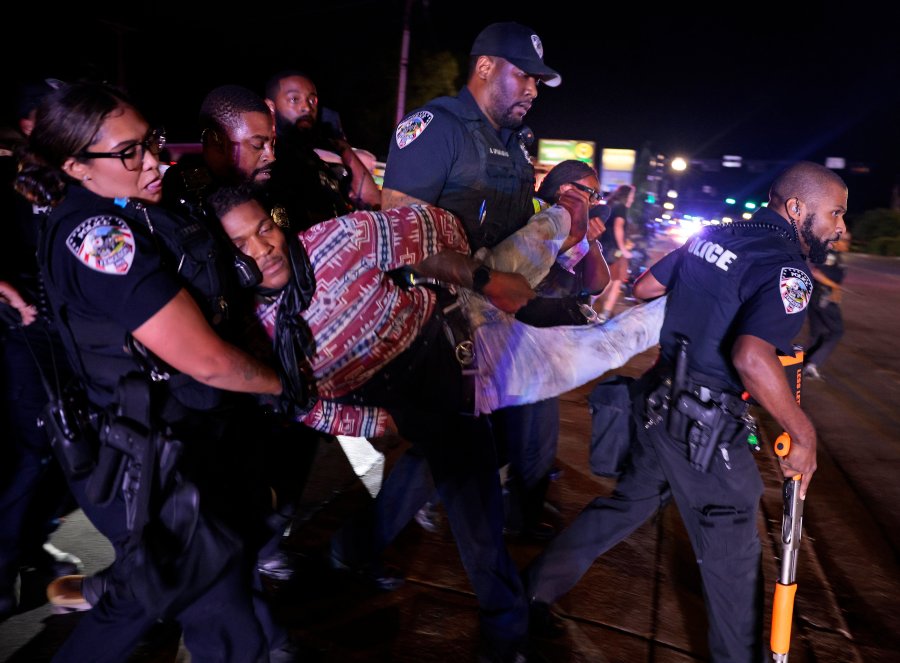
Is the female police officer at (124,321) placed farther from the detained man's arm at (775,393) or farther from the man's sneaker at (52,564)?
the detained man's arm at (775,393)

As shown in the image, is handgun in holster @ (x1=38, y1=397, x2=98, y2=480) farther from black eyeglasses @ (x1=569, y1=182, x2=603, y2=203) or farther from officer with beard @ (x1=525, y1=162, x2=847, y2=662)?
black eyeglasses @ (x1=569, y1=182, x2=603, y2=203)

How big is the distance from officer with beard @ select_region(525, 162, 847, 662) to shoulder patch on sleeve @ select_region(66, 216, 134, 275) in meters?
1.75

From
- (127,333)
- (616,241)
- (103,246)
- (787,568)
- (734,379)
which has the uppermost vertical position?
(103,246)

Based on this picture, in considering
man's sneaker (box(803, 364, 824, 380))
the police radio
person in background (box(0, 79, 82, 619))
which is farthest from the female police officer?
man's sneaker (box(803, 364, 824, 380))

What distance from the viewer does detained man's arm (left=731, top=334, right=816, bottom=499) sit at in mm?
2014

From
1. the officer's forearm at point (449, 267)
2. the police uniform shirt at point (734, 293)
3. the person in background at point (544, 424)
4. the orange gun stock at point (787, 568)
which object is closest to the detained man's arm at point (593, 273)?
the person in background at point (544, 424)

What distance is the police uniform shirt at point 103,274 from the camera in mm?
1475

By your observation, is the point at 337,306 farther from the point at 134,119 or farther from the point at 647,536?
the point at 647,536

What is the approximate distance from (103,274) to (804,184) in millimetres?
2214

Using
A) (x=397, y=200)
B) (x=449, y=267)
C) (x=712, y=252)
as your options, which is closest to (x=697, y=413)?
(x=712, y=252)

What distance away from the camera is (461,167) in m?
2.52

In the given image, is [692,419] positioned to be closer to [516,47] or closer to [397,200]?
[397,200]

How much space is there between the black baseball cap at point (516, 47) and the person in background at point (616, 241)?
620 centimetres

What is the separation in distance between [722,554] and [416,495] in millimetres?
1169
